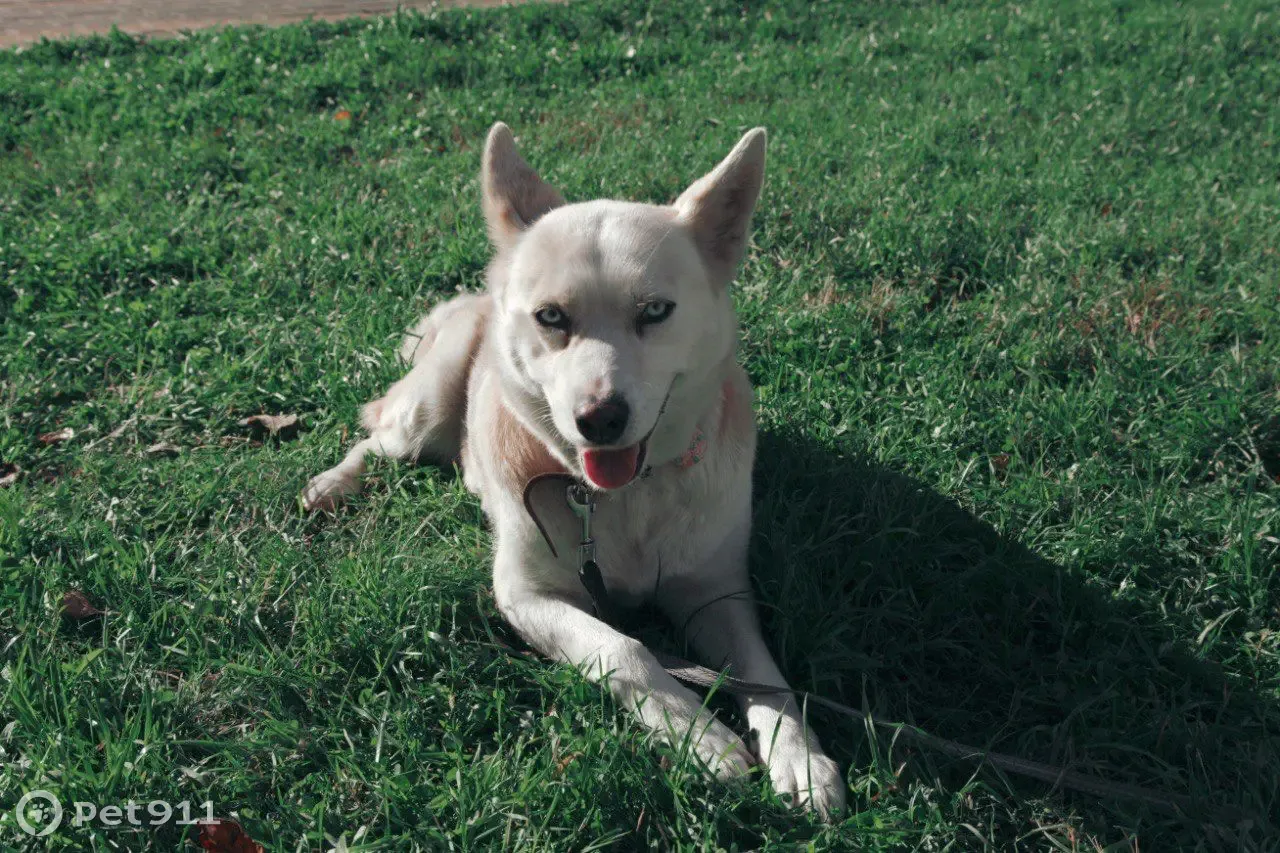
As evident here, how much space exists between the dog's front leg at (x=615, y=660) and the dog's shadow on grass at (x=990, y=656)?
34 cm

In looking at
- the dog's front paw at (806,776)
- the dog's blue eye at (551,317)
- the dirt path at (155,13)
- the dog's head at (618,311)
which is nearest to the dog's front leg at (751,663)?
the dog's front paw at (806,776)

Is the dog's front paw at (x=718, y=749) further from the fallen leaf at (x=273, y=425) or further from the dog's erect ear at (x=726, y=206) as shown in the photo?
the fallen leaf at (x=273, y=425)

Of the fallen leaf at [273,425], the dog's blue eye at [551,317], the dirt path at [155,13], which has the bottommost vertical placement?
the fallen leaf at [273,425]

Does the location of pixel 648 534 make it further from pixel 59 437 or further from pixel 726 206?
pixel 59 437

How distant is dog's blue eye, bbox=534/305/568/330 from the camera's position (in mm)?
2495

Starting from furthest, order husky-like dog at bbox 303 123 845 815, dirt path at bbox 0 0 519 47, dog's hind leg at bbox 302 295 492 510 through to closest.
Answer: dirt path at bbox 0 0 519 47, dog's hind leg at bbox 302 295 492 510, husky-like dog at bbox 303 123 845 815

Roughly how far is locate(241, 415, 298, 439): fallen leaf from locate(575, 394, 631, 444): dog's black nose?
6.45 feet

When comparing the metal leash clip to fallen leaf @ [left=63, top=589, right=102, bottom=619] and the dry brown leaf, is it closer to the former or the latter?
fallen leaf @ [left=63, top=589, right=102, bottom=619]

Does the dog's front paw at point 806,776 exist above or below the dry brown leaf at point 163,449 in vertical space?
above

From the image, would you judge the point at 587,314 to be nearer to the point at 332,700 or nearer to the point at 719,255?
the point at 719,255

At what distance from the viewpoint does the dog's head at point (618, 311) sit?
7.60 ft

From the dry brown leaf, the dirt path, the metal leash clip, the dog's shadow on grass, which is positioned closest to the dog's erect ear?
the metal leash clip

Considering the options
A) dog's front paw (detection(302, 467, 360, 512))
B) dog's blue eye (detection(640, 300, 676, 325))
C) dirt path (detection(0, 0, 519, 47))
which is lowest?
dog's front paw (detection(302, 467, 360, 512))

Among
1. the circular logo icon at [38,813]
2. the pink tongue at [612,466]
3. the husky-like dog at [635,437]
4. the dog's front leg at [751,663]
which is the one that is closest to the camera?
the circular logo icon at [38,813]
